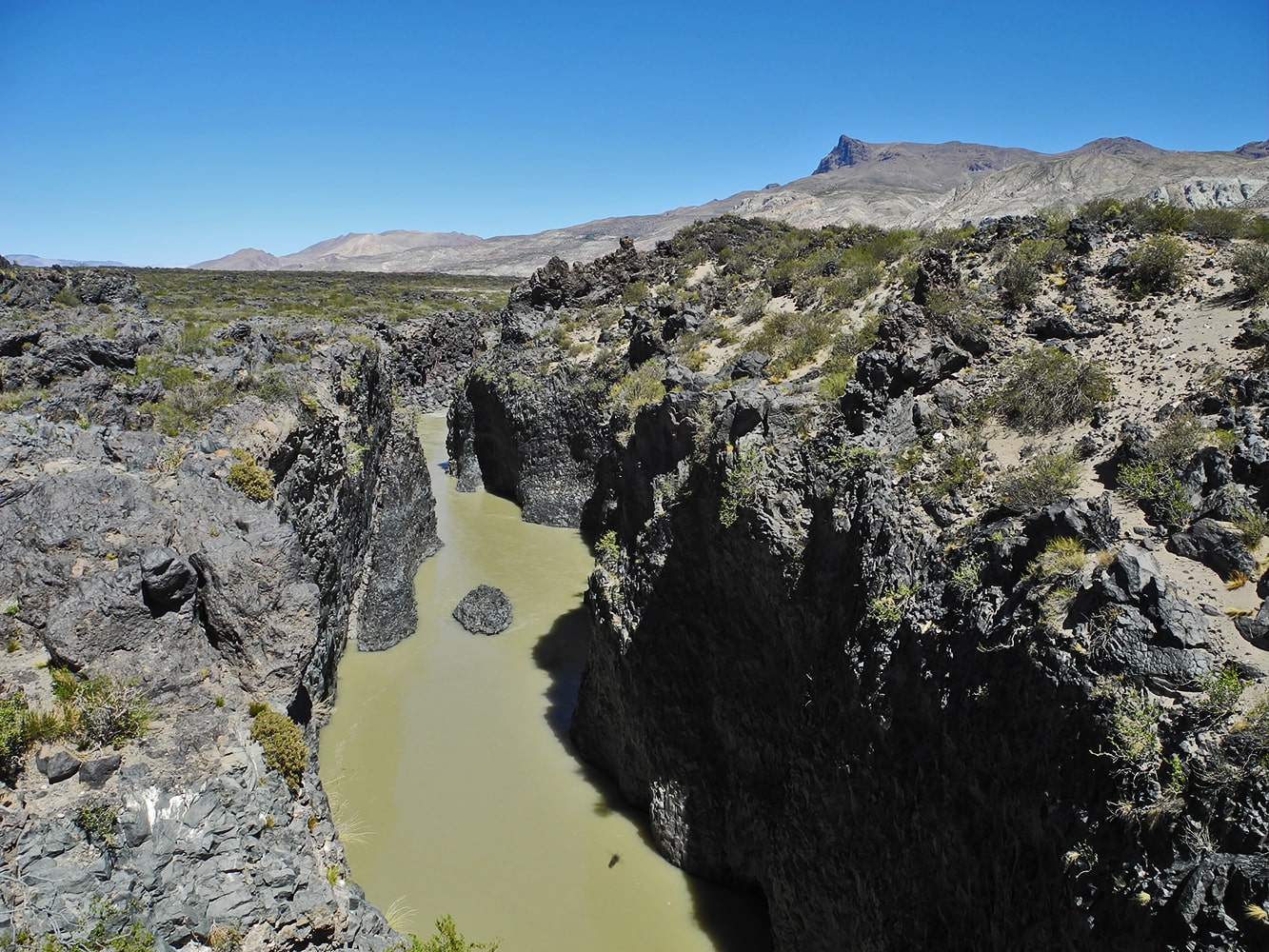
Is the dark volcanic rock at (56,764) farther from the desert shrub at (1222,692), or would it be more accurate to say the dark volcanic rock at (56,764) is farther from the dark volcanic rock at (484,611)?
the dark volcanic rock at (484,611)

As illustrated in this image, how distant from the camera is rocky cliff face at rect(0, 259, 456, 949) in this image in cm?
527

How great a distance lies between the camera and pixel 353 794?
11523 mm

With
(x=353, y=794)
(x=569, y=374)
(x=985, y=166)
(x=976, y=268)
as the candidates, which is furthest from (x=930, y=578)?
(x=985, y=166)

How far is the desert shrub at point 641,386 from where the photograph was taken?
1809 centimetres

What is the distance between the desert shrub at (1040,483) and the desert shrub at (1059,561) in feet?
2.89

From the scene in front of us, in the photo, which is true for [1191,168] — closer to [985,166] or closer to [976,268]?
[976,268]

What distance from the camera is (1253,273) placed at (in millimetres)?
8945

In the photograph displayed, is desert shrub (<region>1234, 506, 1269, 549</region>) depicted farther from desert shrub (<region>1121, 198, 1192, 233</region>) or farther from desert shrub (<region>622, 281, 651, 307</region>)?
desert shrub (<region>622, 281, 651, 307</region>)

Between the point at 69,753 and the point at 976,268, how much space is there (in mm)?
14699

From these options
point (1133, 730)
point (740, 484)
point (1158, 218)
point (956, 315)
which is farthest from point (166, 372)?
point (1158, 218)

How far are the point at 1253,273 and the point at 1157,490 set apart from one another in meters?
4.97

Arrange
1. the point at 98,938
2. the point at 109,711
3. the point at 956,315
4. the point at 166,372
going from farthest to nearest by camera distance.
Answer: the point at 166,372, the point at 956,315, the point at 109,711, the point at 98,938

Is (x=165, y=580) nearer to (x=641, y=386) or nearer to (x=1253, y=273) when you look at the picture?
(x=1253, y=273)

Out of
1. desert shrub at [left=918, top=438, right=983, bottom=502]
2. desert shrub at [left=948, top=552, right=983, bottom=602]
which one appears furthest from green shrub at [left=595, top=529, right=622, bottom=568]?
desert shrub at [left=948, top=552, right=983, bottom=602]
